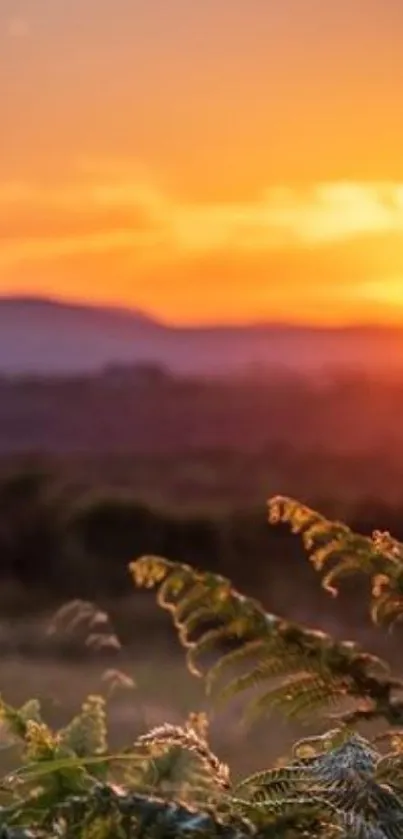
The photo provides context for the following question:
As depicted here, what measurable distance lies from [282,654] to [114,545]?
0.74m

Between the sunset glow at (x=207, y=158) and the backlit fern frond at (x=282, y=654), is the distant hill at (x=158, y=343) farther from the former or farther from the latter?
the backlit fern frond at (x=282, y=654)

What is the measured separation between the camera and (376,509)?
129 centimetres

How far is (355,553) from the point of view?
528 millimetres

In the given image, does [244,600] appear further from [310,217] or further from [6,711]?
[310,217]

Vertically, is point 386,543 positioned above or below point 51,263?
below

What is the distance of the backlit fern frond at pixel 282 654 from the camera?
54 cm

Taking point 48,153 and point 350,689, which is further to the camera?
point 48,153

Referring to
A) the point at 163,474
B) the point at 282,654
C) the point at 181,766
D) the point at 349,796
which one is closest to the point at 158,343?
the point at 163,474

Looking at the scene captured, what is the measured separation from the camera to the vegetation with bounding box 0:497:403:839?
279 mm

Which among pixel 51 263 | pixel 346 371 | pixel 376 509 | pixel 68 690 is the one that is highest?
pixel 51 263

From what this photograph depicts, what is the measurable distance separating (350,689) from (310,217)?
0.84 meters

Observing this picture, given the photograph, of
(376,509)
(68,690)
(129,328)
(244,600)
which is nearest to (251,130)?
(129,328)

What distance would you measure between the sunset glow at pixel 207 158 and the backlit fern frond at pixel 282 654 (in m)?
0.76

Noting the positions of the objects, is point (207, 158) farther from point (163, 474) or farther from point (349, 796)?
point (349, 796)
